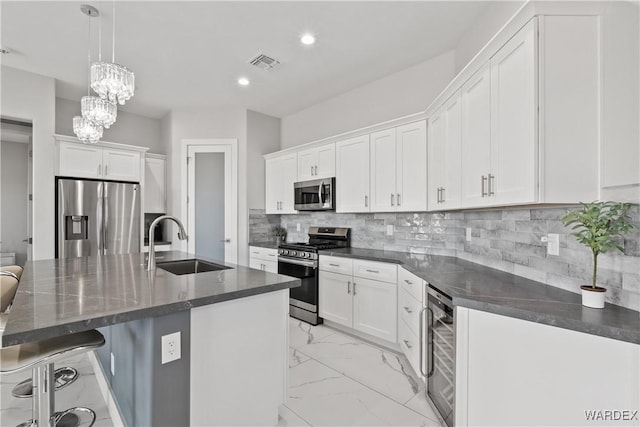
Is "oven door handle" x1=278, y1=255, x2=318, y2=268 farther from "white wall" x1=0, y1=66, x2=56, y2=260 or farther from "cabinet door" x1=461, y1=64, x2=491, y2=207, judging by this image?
"white wall" x1=0, y1=66, x2=56, y2=260

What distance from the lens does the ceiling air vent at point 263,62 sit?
124 inches

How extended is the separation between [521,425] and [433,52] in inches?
124

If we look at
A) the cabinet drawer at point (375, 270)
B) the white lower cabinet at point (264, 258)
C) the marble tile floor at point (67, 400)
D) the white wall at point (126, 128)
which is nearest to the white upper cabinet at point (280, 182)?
the white lower cabinet at point (264, 258)

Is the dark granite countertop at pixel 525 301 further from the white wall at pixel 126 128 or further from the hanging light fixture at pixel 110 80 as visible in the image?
the white wall at pixel 126 128

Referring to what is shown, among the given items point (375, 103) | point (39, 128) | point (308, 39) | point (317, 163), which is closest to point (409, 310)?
point (317, 163)

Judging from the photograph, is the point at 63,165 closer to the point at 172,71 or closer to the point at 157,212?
the point at 157,212

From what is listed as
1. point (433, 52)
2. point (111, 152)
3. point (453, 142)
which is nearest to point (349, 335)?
point (453, 142)

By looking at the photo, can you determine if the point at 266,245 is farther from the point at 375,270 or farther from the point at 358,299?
the point at 375,270

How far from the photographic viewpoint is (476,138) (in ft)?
6.56

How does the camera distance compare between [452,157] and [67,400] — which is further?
[452,157]

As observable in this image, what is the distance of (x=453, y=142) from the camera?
7.61ft

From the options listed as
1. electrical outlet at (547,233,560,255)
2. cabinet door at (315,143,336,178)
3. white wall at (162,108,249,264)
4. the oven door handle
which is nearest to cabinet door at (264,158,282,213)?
white wall at (162,108,249,264)

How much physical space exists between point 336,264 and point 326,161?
54.6 inches

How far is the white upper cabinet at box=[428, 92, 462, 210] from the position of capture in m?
2.27
